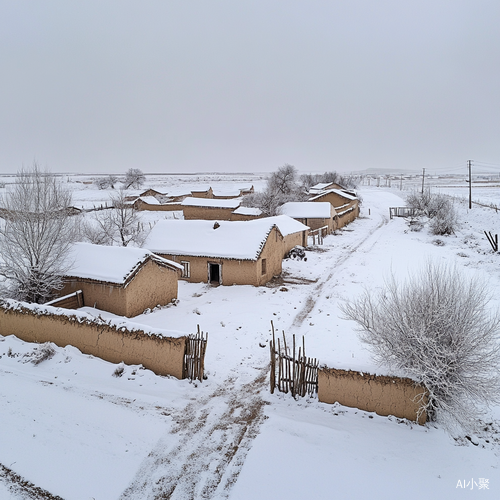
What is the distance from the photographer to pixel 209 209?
4588 centimetres

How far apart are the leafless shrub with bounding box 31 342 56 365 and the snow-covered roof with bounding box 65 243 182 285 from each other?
4401 millimetres

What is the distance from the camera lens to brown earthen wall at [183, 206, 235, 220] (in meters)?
45.2

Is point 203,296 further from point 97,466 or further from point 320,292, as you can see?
point 97,466

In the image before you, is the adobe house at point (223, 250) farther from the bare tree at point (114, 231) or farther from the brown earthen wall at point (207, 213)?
the brown earthen wall at point (207, 213)

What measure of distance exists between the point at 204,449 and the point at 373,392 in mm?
4511

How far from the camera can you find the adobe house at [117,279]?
646 inches

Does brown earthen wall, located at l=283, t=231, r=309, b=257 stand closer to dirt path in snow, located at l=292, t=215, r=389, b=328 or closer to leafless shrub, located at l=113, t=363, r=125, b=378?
dirt path in snow, located at l=292, t=215, r=389, b=328

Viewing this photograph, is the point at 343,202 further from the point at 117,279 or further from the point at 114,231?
the point at 117,279

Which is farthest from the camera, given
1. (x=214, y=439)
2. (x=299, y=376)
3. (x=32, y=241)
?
(x=32, y=241)

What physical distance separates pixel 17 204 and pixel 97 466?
1298 cm

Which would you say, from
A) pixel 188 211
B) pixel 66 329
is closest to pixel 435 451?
pixel 66 329

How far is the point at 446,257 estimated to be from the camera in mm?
27938

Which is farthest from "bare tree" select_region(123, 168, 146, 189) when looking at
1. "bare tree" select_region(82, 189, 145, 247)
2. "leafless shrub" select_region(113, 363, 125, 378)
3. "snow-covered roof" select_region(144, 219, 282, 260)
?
"leafless shrub" select_region(113, 363, 125, 378)

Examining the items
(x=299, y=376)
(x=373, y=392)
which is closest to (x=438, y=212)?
(x=373, y=392)
